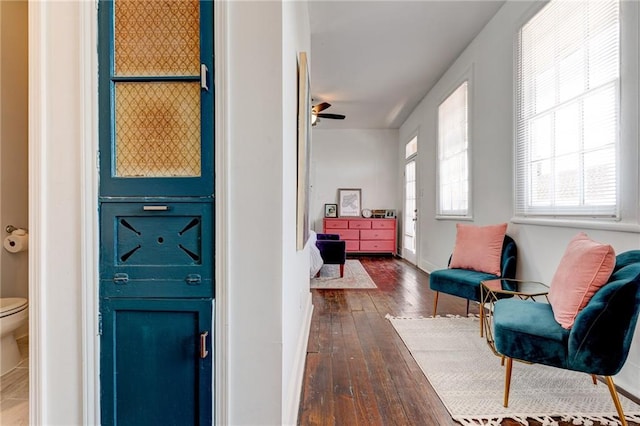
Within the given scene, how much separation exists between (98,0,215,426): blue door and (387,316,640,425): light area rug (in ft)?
4.39

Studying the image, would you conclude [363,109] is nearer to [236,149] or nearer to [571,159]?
[571,159]

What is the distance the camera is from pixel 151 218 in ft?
3.69

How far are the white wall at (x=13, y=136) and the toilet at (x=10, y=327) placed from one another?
245mm

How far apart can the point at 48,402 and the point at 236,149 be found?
1.19 metres

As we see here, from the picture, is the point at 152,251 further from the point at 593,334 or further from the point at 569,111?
the point at 569,111

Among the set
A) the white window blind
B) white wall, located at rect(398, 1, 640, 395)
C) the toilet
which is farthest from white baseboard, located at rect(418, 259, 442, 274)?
the toilet

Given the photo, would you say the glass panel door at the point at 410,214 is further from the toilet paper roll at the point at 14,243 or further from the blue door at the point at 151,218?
the toilet paper roll at the point at 14,243

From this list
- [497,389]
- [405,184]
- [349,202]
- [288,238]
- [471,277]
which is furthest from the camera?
[349,202]

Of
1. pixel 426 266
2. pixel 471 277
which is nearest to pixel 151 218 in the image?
pixel 471 277

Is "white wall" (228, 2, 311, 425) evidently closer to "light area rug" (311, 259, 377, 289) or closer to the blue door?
the blue door

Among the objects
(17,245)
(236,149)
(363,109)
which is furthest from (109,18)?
(363,109)

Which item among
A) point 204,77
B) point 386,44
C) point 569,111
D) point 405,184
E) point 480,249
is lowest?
point 480,249

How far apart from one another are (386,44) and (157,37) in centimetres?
298

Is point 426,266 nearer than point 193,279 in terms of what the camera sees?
No
